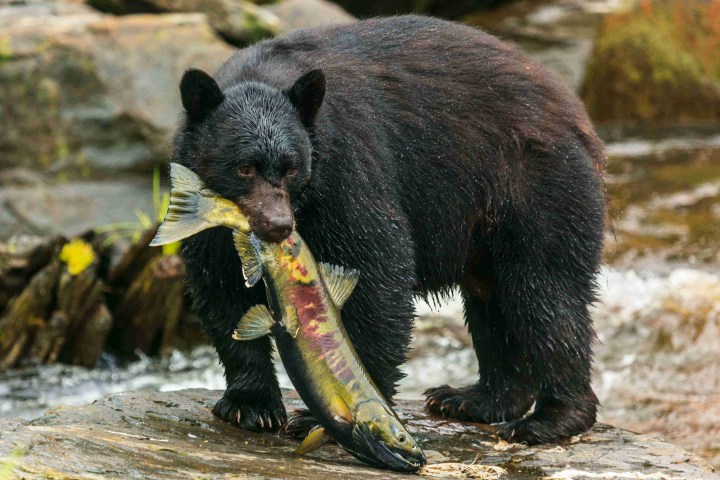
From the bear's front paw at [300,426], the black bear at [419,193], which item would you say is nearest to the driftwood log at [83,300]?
the black bear at [419,193]

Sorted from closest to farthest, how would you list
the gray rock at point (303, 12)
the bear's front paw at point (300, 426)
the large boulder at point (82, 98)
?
the bear's front paw at point (300, 426), the large boulder at point (82, 98), the gray rock at point (303, 12)

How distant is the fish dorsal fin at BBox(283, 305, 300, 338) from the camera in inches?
197

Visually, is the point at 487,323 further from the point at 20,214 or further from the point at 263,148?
the point at 20,214

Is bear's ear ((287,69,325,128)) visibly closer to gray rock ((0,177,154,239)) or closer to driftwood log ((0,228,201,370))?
driftwood log ((0,228,201,370))

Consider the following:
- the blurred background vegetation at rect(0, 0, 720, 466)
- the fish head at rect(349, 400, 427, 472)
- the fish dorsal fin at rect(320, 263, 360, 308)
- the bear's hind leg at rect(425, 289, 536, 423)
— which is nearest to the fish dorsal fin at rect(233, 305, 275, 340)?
the fish dorsal fin at rect(320, 263, 360, 308)

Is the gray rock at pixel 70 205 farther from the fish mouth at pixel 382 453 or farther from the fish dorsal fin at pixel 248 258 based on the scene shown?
the fish mouth at pixel 382 453

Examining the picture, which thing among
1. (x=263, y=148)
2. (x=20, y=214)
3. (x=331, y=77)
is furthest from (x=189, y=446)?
(x=20, y=214)

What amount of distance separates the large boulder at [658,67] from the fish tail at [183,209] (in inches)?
573

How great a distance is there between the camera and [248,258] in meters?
4.98

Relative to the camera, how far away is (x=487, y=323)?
6.90 metres

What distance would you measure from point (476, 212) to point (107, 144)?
22.5 ft

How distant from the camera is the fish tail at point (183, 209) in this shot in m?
4.80

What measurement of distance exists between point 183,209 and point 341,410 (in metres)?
1.18

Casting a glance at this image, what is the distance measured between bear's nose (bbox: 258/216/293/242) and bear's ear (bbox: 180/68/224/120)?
732 millimetres
